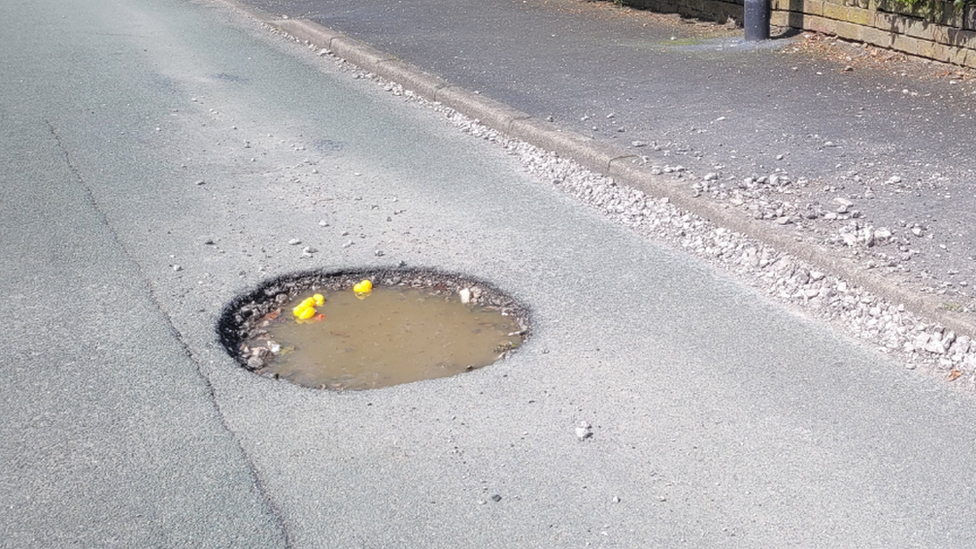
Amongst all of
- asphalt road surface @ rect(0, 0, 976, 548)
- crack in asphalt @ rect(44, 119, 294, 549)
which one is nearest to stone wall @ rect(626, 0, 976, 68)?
asphalt road surface @ rect(0, 0, 976, 548)

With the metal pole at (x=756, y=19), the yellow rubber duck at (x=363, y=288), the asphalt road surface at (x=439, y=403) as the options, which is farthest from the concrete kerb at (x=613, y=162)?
the metal pole at (x=756, y=19)

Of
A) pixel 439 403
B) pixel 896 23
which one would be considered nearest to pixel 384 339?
pixel 439 403

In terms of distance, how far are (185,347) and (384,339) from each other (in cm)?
89

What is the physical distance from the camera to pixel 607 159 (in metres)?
7.41

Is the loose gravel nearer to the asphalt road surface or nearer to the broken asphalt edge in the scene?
the broken asphalt edge

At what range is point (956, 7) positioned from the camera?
31.7 ft

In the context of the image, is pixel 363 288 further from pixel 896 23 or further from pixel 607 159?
pixel 896 23

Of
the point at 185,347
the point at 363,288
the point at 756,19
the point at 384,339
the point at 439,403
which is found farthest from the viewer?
the point at 756,19

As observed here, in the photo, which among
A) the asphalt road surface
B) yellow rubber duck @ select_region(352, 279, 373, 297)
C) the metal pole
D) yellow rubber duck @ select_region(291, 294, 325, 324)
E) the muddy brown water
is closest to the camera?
the asphalt road surface

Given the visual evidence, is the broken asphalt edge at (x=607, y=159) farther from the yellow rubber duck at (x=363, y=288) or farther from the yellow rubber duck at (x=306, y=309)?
the yellow rubber duck at (x=306, y=309)

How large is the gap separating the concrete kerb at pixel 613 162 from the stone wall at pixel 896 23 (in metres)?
4.13

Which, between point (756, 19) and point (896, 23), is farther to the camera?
point (756, 19)

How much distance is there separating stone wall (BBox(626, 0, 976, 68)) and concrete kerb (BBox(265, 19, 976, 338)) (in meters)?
4.13

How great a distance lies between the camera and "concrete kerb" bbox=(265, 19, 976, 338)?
5088 mm
